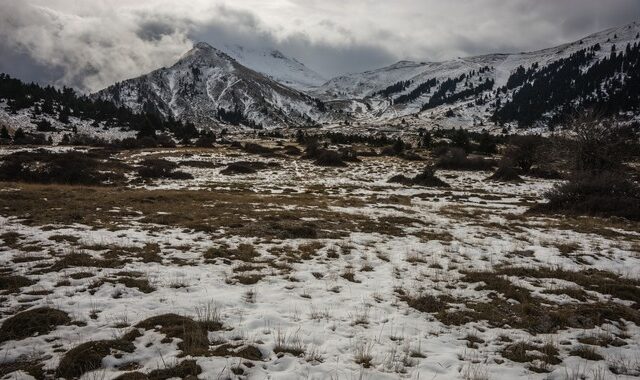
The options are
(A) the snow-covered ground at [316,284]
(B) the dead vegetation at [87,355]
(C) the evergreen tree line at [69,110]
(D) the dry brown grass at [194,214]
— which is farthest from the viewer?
(C) the evergreen tree line at [69,110]

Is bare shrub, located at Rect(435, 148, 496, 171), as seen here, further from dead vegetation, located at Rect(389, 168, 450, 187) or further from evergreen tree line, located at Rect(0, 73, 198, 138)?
evergreen tree line, located at Rect(0, 73, 198, 138)

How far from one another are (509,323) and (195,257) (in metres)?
9.40

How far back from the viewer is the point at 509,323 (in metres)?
8.68

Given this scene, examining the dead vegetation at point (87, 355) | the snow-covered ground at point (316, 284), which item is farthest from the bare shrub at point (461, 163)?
the dead vegetation at point (87, 355)

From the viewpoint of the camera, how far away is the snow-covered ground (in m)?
6.66

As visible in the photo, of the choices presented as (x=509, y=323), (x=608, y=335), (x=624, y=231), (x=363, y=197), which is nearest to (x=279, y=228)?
(x=509, y=323)

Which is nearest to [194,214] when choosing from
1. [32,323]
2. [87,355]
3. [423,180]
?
[32,323]

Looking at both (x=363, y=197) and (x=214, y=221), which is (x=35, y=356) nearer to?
(x=214, y=221)

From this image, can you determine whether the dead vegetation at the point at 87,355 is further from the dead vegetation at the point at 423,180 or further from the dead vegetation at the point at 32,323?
the dead vegetation at the point at 423,180

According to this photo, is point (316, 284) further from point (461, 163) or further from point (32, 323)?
point (461, 163)

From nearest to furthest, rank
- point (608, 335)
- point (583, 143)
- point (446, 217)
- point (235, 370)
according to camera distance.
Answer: point (235, 370), point (608, 335), point (446, 217), point (583, 143)

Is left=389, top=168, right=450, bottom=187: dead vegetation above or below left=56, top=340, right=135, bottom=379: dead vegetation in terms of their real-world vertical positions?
above

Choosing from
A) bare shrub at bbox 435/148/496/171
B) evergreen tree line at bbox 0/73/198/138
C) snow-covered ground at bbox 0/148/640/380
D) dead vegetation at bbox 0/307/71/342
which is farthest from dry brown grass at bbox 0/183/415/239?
evergreen tree line at bbox 0/73/198/138

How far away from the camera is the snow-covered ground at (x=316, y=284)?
21.9 feet
